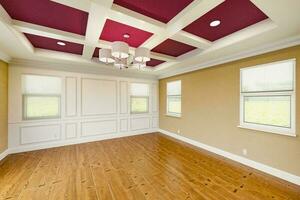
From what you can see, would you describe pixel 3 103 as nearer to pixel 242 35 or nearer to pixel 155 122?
pixel 155 122

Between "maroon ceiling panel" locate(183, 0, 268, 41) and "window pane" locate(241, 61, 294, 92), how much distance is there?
Result: 3.43ft

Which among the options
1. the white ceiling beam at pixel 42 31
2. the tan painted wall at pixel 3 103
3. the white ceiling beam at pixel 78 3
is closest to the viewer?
the white ceiling beam at pixel 78 3

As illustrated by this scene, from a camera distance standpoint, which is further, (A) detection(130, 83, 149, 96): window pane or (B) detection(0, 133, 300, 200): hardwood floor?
(A) detection(130, 83, 149, 96): window pane

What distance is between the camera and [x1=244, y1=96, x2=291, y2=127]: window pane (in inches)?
100

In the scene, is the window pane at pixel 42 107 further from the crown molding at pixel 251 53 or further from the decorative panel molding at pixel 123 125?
the crown molding at pixel 251 53

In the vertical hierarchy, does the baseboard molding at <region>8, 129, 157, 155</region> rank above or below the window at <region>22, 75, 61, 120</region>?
below

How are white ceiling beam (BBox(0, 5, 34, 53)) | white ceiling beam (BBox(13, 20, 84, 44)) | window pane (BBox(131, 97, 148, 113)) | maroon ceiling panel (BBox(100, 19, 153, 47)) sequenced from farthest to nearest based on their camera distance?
window pane (BBox(131, 97, 148, 113)) < maroon ceiling panel (BBox(100, 19, 153, 47)) < white ceiling beam (BBox(13, 20, 84, 44)) < white ceiling beam (BBox(0, 5, 34, 53))

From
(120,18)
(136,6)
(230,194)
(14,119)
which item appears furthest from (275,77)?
(14,119)

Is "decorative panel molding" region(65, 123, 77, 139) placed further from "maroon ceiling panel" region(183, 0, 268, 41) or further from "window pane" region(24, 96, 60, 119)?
"maroon ceiling panel" region(183, 0, 268, 41)

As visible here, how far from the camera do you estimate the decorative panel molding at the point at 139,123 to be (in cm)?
564

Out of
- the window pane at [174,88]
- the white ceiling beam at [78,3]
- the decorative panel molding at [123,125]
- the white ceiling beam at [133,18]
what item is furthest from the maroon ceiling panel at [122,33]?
the decorative panel molding at [123,125]

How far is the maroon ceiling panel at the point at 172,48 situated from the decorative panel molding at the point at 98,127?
3.18 m

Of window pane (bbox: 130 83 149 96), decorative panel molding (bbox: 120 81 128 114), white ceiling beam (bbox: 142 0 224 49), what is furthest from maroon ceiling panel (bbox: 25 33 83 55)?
window pane (bbox: 130 83 149 96)

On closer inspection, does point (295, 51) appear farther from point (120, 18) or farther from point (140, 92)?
point (140, 92)
